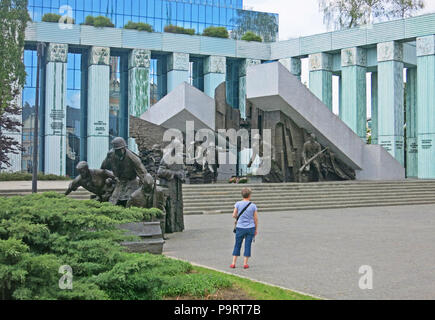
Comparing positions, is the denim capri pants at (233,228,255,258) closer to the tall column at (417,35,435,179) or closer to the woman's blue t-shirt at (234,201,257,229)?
the woman's blue t-shirt at (234,201,257,229)

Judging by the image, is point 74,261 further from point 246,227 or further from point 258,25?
point 258,25

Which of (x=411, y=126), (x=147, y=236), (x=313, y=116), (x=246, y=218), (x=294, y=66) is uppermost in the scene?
(x=294, y=66)

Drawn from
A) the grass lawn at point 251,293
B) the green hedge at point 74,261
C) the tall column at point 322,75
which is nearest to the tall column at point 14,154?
the tall column at point 322,75

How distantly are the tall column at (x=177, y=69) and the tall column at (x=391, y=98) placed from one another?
1302cm

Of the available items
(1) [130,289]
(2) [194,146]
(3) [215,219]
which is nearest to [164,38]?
(2) [194,146]

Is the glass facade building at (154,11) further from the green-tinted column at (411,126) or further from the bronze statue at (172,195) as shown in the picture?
the bronze statue at (172,195)

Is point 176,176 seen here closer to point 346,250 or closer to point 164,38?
point 346,250

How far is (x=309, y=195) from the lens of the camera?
1834cm

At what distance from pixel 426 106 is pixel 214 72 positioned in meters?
14.6

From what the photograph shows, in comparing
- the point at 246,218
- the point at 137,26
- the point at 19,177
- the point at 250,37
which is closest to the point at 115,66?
the point at 137,26

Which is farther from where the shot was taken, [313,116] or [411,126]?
[411,126]

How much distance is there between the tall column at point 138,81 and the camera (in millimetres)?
34719
